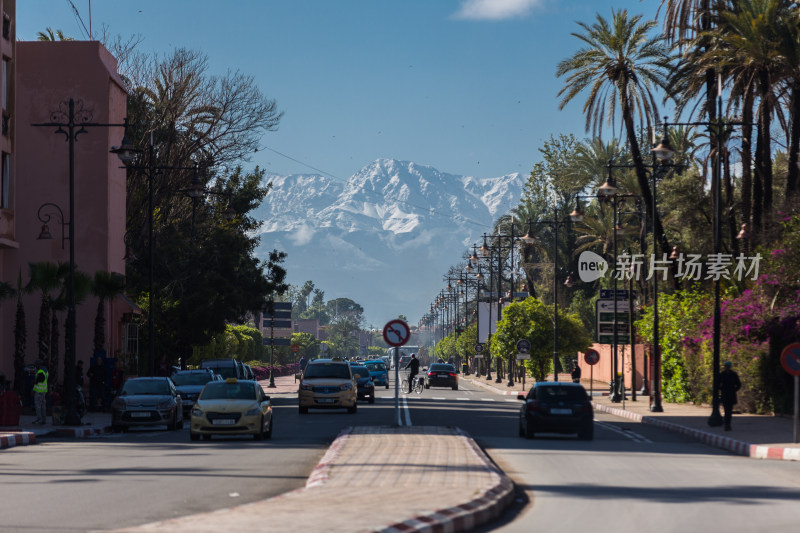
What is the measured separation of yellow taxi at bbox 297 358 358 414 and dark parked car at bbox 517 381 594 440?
11802 millimetres

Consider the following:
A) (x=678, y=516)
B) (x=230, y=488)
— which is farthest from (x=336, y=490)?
(x=678, y=516)

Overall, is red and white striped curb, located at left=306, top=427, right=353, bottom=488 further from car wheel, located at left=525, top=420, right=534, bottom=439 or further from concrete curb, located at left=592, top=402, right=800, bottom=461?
concrete curb, located at left=592, top=402, right=800, bottom=461

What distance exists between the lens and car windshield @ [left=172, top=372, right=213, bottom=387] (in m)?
37.9

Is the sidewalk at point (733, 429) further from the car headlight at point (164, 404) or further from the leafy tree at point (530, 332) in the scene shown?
the leafy tree at point (530, 332)

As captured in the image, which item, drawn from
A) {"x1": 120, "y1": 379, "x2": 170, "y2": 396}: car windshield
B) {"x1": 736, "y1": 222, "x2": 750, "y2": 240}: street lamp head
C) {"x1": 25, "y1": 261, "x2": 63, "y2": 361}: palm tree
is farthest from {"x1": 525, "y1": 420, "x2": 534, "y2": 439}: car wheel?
{"x1": 25, "y1": 261, "x2": 63, "y2": 361}: palm tree

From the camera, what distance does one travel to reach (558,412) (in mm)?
27828

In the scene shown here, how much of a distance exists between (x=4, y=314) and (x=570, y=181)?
49929mm

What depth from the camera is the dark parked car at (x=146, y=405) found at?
31.0 meters

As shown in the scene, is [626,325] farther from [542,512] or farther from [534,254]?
[534,254]

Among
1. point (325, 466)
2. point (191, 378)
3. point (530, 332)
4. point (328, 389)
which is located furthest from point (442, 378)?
point (325, 466)

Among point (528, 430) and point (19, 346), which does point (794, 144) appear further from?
point (19, 346)

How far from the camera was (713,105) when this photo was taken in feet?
148

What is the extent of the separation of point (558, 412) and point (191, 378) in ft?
48.0

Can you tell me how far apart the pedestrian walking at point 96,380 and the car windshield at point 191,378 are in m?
3.43
